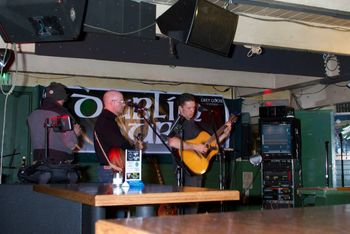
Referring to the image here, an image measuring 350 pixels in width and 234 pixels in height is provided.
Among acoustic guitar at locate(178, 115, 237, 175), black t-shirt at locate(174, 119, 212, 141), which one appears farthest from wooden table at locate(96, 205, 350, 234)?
acoustic guitar at locate(178, 115, 237, 175)

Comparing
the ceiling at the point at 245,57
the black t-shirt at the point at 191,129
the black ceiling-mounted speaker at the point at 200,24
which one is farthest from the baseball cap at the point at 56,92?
the black t-shirt at the point at 191,129

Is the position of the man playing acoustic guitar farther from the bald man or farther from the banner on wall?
the banner on wall

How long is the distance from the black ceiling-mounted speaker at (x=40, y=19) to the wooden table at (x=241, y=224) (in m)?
2.39

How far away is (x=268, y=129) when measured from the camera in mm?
6664

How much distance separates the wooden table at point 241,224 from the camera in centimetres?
85

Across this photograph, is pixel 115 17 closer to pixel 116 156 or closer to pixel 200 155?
pixel 116 156

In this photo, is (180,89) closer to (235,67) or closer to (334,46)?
(235,67)

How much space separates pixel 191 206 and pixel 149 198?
6.20 feet

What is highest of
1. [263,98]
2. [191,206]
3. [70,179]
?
[263,98]

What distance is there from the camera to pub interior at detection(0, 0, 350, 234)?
6.32ft

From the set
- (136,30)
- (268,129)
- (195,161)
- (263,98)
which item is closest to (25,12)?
(136,30)

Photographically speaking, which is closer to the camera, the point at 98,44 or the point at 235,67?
the point at 98,44

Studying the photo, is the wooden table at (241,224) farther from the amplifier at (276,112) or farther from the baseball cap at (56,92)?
the amplifier at (276,112)

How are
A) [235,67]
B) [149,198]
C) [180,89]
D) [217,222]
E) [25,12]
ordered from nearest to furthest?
[217,222] < [149,198] < [25,12] < [235,67] < [180,89]
